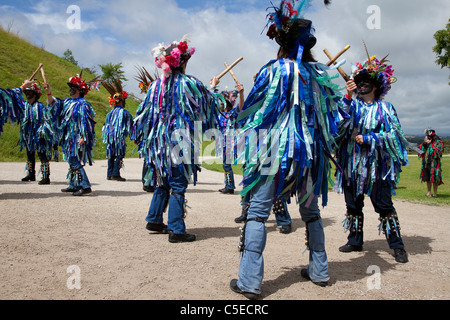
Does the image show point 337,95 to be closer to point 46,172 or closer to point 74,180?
point 74,180

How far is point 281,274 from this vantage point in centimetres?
331

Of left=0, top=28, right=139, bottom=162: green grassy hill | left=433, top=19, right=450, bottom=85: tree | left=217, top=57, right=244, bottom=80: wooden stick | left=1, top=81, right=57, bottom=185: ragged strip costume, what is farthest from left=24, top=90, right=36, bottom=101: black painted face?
left=433, top=19, right=450, bottom=85: tree

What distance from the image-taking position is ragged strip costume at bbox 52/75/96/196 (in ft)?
23.0

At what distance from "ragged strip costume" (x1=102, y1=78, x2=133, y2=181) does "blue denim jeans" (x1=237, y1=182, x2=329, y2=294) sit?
7.66 m

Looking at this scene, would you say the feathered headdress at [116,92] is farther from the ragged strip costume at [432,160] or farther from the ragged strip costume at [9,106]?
the ragged strip costume at [432,160]

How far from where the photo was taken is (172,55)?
4.19 meters

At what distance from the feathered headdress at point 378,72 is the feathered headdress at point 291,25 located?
4.93 ft

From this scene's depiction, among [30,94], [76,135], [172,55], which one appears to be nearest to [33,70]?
[30,94]

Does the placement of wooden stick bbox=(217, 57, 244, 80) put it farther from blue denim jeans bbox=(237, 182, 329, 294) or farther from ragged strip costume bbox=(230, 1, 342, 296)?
blue denim jeans bbox=(237, 182, 329, 294)

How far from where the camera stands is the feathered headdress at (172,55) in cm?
422

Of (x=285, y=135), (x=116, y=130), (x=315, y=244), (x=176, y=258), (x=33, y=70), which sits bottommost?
(x=176, y=258)

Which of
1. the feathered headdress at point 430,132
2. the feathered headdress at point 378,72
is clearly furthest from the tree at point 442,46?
the feathered headdress at point 378,72

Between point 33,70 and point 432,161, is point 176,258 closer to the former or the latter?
point 432,161

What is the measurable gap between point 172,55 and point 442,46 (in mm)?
23752
